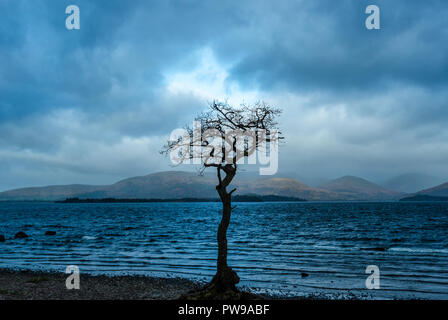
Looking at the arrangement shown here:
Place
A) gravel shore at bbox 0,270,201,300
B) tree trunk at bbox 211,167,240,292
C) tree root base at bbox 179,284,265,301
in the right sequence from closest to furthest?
1. tree root base at bbox 179,284,265,301
2. tree trunk at bbox 211,167,240,292
3. gravel shore at bbox 0,270,201,300

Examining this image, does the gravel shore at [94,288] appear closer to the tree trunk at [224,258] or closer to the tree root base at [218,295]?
the tree root base at [218,295]

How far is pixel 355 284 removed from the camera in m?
20.8

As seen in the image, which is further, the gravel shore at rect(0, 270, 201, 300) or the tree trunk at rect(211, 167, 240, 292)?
the gravel shore at rect(0, 270, 201, 300)

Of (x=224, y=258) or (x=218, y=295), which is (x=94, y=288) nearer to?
(x=218, y=295)

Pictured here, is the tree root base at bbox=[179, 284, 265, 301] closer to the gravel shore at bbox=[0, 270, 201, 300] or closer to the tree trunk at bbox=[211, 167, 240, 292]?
the tree trunk at bbox=[211, 167, 240, 292]

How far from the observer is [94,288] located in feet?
60.8

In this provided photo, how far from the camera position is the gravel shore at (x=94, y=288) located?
1636 centimetres

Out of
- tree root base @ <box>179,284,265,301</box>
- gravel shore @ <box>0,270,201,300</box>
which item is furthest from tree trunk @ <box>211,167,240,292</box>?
gravel shore @ <box>0,270,201,300</box>

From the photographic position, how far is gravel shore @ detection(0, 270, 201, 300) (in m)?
16.4

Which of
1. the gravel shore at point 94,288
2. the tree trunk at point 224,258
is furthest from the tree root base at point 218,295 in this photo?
the gravel shore at point 94,288

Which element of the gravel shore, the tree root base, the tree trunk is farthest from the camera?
the gravel shore

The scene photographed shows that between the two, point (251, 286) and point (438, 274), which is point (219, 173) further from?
point (438, 274)
